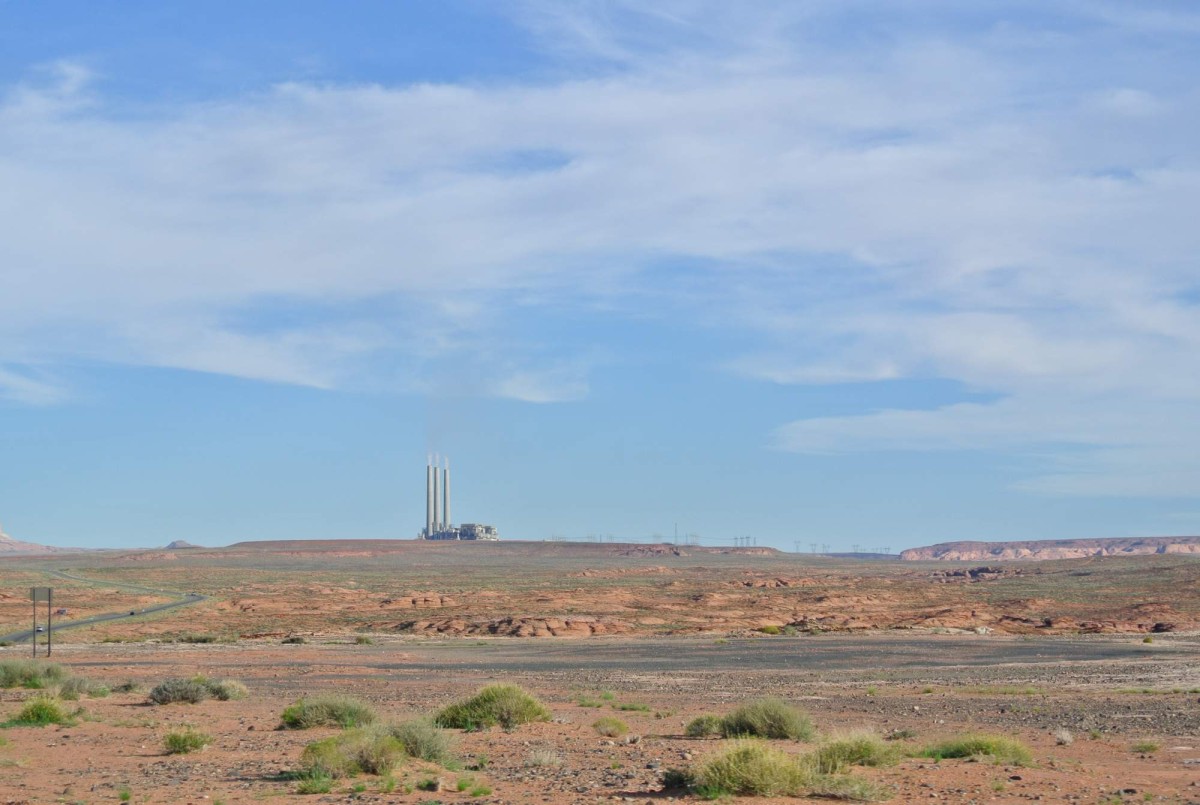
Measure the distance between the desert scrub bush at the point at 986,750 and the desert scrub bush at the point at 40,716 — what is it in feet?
50.6

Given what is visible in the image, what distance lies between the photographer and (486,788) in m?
15.2

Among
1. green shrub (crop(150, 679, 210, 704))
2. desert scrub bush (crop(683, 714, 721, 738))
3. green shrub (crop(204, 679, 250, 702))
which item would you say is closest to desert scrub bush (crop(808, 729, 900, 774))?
desert scrub bush (crop(683, 714, 721, 738))

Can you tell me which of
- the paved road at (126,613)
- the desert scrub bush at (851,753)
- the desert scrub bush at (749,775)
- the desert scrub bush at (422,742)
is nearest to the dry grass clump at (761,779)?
the desert scrub bush at (749,775)

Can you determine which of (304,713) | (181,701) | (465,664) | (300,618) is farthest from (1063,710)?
(300,618)

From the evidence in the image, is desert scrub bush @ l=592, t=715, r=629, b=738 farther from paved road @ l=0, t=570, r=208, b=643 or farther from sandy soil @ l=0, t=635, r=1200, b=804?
paved road @ l=0, t=570, r=208, b=643

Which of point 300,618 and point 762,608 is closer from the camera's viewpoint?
point 300,618

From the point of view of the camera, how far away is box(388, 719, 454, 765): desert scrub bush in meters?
17.5

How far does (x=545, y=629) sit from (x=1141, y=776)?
44.9 metres

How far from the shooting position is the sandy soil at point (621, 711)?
51.0 feet

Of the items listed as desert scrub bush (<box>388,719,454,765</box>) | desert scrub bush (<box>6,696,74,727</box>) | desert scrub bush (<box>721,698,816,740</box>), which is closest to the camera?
desert scrub bush (<box>388,719,454,765</box>)

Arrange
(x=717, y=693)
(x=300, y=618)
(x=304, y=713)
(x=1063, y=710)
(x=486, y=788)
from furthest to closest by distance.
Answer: (x=300, y=618) → (x=717, y=693) → (x=1063, y=710) → (x=304, y=713) → (x=486, y=788)

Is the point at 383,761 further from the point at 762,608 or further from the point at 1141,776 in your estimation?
the point at 762,608

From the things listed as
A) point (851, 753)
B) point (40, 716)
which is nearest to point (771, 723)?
point (851, 753)

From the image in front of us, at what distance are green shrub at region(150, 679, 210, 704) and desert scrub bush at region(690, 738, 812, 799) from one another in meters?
16.0
